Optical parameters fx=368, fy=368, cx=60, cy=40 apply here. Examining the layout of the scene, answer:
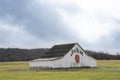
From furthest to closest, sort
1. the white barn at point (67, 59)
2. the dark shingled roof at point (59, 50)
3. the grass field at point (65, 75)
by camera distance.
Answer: the dark shingled roof at point (59, 50)
the white barn at point (67, 59)
the grass field at point (65, 75)

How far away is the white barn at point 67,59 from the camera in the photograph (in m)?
75.2

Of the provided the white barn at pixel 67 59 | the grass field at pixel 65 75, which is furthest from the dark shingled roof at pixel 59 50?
the grass field at pixel 65 75

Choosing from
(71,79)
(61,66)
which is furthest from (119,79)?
(61,66)

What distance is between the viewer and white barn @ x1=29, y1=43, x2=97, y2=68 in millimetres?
75250

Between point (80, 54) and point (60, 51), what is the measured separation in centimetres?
456

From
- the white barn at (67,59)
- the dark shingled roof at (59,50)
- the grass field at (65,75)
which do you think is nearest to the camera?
the grass field at (65,75)

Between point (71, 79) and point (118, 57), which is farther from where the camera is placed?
point (118, 57)

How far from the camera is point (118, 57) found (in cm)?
14775

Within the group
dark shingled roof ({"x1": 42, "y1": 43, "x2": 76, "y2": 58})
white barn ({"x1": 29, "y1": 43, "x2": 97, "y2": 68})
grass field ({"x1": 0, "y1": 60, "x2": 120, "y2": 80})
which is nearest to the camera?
grass field ({"x1": 0, "y1": 60, "x2": 120, "y2": 80})

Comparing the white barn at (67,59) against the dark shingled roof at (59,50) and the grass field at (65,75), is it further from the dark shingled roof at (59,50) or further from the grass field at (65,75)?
the grass field at (65,75)

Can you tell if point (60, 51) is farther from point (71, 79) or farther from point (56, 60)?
point (71, 79)

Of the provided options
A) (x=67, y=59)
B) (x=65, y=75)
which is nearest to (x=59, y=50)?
(x=67, y=59)

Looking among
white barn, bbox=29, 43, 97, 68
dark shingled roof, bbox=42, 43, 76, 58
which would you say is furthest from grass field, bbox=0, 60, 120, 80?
dark shingled roof, bbox=42, 43, 76, 58

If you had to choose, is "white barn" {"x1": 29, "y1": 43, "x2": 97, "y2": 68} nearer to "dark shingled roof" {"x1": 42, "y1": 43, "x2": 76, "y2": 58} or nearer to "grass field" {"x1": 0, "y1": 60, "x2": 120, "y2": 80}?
"dark shingled roof" {"x1": 42, "y1": 43, "x2": 76, "y2": 58}
